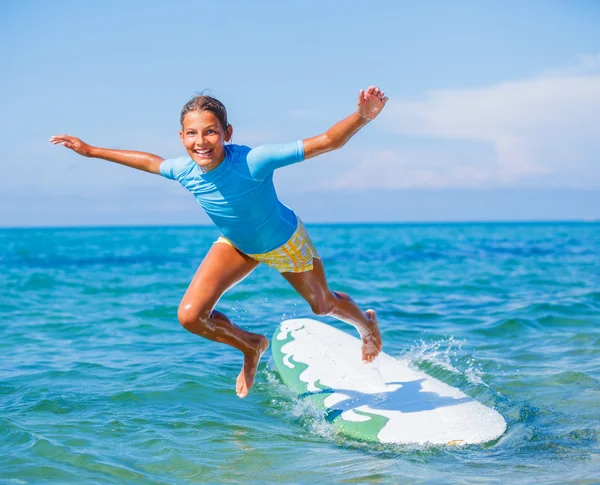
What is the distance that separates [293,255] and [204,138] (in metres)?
1.08

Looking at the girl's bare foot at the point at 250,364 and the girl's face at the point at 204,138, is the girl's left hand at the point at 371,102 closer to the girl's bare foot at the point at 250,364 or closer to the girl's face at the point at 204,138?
the girl's face at the point at 204,138

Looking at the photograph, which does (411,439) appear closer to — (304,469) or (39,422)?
(304,469)

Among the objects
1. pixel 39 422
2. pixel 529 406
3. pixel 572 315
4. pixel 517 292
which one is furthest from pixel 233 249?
pixel 517 292

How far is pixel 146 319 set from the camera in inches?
436

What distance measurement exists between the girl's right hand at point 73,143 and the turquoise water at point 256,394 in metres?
2.07

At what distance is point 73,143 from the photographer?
494 cm

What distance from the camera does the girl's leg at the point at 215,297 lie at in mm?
4844

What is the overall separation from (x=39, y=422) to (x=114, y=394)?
0.93m

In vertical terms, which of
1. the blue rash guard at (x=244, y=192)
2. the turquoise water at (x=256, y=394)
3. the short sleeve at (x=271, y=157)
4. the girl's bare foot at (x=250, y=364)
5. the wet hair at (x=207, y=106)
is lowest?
the turquoise water at (x=256, y=394)

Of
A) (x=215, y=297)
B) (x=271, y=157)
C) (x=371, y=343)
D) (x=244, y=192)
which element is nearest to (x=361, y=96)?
(x=271, y=157)

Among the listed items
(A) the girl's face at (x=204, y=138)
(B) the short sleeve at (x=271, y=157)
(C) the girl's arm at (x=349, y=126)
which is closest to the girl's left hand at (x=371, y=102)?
(C) the girl's arm at (x=349, y=126)

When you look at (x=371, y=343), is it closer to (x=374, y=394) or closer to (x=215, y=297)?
(x=374, y=394)

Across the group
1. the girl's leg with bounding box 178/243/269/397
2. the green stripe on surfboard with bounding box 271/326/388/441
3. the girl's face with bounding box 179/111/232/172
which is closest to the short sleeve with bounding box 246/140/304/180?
the girl's face with bounding box 179/111/232/172

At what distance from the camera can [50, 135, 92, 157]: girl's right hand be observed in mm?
4938
